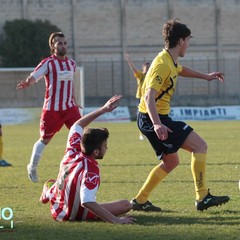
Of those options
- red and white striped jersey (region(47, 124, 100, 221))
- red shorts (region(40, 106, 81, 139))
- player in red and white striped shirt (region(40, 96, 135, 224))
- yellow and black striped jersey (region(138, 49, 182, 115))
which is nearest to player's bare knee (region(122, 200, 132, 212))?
player in red and white striped shirt (region(40, 96, 135, 224))

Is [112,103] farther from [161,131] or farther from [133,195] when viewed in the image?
[133,195]

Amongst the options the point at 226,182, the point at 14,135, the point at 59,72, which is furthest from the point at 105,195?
the point at 14,135

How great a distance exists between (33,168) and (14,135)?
1438 centimetres

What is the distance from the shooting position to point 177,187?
1105 cm

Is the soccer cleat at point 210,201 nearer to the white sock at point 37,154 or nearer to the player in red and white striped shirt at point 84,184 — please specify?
the player in red and white striped shirt at point 84,184

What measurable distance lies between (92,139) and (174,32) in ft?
5.28

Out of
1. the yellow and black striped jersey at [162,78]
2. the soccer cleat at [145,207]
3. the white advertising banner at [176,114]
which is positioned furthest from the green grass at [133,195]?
the white advertising banner at [176,114]

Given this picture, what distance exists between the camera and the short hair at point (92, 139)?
25.3 ft

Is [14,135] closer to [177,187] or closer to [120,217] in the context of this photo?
[177,187]

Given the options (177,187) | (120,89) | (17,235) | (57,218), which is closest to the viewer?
(17,235)

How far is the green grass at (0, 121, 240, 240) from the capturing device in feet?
24.2

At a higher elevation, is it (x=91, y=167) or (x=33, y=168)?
(x=91, y=167)

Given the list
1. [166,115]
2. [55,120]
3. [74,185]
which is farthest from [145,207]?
[55,120]

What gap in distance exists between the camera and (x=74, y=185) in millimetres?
7758
